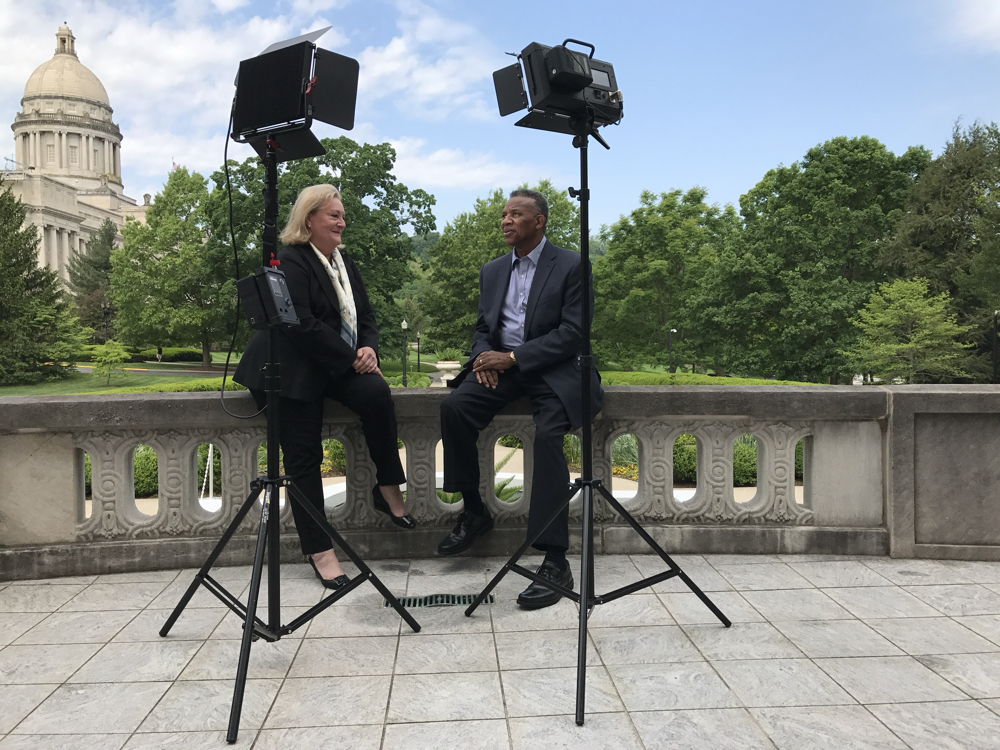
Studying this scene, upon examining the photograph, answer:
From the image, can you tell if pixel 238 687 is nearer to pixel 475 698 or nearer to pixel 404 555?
pixel 475 698

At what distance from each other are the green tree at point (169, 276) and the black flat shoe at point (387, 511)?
39.1 m

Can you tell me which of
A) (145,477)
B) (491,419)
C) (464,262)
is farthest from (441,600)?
(464,262)

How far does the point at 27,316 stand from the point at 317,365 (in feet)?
151

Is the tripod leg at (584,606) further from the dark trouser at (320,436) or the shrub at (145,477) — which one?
the shrub at (145,477)

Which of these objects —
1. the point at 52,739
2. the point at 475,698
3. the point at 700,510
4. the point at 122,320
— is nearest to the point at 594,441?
the point at 700,510

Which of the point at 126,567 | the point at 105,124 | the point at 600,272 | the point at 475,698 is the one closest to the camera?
the point at 475,698

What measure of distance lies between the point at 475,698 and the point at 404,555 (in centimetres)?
195

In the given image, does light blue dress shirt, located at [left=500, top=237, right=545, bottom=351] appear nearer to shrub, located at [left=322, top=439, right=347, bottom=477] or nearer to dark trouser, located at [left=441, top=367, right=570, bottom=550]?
dark trouser, located at [left=441, top=367, right=570, bottom=550]

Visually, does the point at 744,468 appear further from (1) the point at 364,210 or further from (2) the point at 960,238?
(2) the point at 960,238

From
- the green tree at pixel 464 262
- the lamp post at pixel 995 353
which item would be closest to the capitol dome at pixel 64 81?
the green tree at pixel 464 262

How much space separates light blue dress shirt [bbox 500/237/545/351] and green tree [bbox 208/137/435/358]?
25.8 meters

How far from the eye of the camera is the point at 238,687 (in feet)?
9.51

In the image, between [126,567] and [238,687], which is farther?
[126,567]

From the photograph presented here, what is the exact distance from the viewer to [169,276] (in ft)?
143
